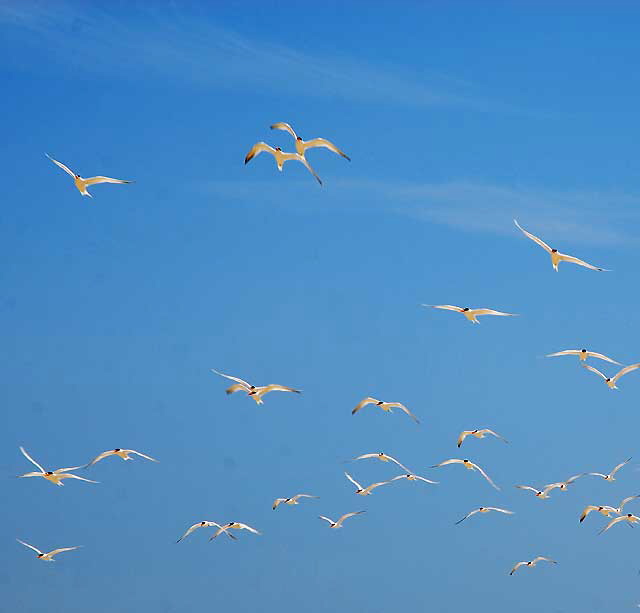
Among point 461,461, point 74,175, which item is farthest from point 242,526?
point 74,175

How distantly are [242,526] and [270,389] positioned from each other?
8426 mm

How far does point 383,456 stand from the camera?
5866 centimetres

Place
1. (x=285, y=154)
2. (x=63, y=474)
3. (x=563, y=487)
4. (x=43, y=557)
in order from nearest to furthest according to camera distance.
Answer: (x=285, y=154)
(x=63, y=474)
(x=43, y=557)
(x=563, y=487)

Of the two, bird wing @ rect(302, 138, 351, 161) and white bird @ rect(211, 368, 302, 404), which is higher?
bird wing @ rect(302, 138, 351, 161)

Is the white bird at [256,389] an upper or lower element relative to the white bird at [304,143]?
lower

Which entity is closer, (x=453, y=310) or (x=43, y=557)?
(x=453, y=310)

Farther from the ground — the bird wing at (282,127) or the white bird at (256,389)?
the bird wing at (282,127)

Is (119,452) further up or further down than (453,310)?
further down

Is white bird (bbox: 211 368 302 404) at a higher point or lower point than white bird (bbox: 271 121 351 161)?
lower

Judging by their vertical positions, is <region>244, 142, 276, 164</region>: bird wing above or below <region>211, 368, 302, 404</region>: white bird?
above

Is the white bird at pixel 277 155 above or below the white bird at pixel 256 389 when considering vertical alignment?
above

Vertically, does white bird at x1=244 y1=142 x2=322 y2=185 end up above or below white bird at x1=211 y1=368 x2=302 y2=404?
above

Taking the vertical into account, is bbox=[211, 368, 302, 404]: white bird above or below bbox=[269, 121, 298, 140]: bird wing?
below

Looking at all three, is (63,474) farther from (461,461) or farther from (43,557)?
(461,461)
